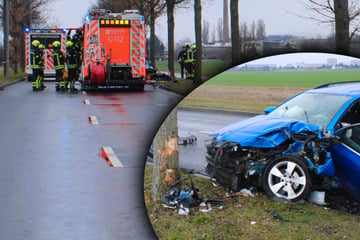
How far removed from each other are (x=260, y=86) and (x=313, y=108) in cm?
24

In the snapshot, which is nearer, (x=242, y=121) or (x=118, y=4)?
(x=242, y=121)

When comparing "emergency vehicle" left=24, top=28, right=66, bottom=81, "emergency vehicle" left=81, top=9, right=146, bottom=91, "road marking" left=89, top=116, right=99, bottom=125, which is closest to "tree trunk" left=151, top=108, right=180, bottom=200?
"road marking" left=89, top=116, right=99, bottom=125

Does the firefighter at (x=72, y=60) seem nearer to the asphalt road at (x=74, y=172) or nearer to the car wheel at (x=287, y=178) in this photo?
the asphalt road at (x=74, y=172)

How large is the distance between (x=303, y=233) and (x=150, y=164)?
2.69ft

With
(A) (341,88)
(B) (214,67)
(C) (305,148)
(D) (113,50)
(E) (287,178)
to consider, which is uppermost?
→ (D) (113,50)

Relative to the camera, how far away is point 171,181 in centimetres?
239

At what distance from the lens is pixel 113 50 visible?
15406 mm

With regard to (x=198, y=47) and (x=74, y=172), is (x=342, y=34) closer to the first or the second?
(x=198, y=47)

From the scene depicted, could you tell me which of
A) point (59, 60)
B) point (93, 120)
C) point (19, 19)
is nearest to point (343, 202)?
point (93, 120)

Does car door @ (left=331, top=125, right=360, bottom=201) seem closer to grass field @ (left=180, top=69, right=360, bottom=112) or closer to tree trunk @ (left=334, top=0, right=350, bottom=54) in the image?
grass field @ (left=180, top=69, right=360, bottom=112)

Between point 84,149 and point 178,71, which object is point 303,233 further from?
point 84,149

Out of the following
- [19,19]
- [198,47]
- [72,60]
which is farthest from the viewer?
[19,19]

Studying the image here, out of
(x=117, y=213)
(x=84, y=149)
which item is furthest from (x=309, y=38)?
(x=84, y=149)

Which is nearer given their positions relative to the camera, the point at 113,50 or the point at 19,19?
the point at 113,50
